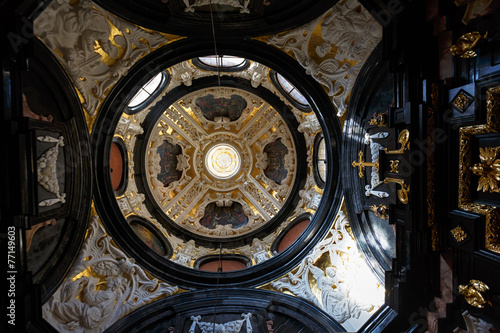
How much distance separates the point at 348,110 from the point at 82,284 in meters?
9.03

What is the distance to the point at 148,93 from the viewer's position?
11328 millimetres

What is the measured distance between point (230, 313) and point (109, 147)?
6.28 meters

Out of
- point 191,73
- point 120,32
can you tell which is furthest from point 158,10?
point 191,73

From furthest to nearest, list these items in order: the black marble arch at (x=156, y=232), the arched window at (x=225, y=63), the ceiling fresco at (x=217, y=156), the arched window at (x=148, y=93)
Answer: the black marble arch at (x=156, y=232) < the arched window at (x=225, y=63) < the arched window at (x=148, y=93) < the ceiling fresco at (x=217, y=156)

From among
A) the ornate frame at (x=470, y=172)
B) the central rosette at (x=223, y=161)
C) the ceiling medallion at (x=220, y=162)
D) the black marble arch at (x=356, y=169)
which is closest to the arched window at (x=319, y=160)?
the ceiling medallion at (x=220, y=162)

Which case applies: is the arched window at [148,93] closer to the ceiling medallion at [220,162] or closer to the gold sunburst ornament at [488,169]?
the ceiling medallion at [220,162]

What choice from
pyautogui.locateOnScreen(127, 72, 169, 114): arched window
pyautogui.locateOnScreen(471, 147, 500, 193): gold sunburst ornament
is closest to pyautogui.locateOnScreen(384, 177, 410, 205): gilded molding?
pyautogui.locateOnScreen(471, 147, 500, 193): gold sunburst ornament

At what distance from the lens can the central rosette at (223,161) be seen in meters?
16.1

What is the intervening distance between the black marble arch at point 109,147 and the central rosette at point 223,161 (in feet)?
23.8

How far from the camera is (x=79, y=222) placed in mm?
7957

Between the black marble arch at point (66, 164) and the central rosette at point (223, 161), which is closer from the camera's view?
the black marble arch at point (66, 164)

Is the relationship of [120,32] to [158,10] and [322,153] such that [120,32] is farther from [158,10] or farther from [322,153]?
[322,153]

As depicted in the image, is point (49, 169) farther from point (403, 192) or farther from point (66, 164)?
point (403, 192)

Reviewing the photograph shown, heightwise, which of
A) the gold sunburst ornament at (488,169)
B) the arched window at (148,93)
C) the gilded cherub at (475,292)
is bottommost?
the gilded cherub at (475,292)
